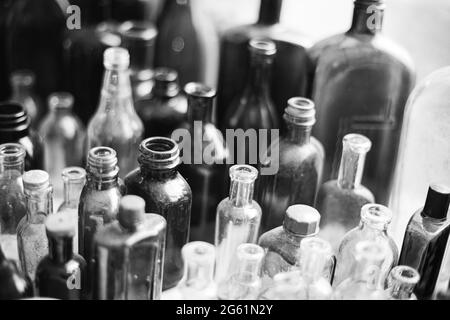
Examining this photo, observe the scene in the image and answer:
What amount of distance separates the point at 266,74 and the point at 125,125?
0.22m

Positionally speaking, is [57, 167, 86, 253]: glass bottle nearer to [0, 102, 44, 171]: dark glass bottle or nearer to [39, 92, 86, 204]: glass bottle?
[0, 102, 44, 171]: dark glass bottle

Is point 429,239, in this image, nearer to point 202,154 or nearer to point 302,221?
point 302,221

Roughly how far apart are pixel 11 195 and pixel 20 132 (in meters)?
0.12

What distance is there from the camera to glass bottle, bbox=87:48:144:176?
842mm

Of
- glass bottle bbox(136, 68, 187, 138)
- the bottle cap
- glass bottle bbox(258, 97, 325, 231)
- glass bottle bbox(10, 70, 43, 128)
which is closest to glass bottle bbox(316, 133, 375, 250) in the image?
glass bottle bbox(258, 97, 325, 231)

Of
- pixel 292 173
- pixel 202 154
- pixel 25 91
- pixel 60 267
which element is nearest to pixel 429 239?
pixel 292 173

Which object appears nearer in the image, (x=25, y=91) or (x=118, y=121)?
(x=118, y=121)

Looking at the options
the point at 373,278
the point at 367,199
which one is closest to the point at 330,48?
the point at 367,199

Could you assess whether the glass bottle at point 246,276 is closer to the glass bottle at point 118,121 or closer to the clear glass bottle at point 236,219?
the clear glass bottle at point 236,219

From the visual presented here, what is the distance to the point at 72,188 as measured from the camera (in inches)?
29.6
